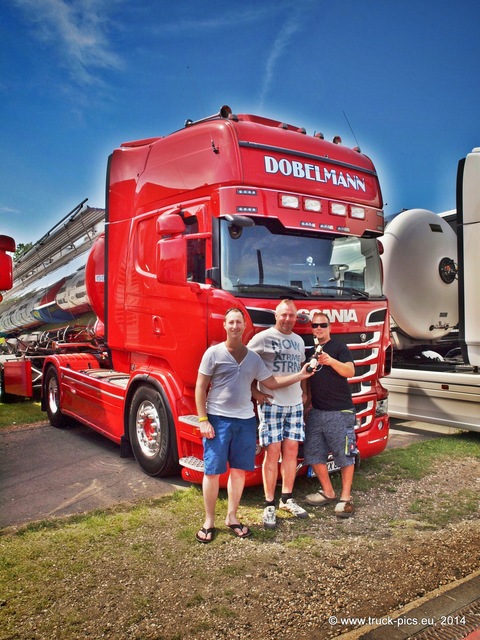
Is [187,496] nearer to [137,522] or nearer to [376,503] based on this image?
[137,522]

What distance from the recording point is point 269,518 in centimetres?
445

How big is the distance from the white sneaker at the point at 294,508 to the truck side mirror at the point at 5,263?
3064mm

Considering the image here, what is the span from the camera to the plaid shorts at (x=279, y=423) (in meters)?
4.72

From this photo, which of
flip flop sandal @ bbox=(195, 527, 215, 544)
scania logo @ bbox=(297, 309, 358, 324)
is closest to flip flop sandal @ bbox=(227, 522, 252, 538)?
flip flop sandal @ bbox=(195, 527, 215, 544)

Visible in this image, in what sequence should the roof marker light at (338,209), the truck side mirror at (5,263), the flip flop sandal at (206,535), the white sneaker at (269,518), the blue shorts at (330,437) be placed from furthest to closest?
the roof marker light at (338,209) < the blue shorts at (330,437) < the truck side mirror at (5,263) < the white sneaker at (269,518) < the flip flop sandal at (206,535)

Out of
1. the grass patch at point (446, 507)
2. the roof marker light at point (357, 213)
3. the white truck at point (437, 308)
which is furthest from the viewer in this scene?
the white truck at point (437, 308)

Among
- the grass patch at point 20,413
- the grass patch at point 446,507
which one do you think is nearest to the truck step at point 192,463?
the grass patch at point 446,507

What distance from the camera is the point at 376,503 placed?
16.6 ft

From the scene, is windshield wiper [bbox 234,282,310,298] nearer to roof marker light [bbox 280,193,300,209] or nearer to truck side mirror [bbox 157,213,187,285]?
truck side mirror [bbox 157,213,187,285]

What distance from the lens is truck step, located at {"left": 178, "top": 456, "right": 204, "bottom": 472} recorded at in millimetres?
4828

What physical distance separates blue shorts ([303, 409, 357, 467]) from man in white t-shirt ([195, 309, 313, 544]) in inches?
31.3

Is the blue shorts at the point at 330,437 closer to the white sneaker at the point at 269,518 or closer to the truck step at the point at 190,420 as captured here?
the white sneaker at the point at 269,518

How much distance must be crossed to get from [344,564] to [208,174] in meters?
3.48

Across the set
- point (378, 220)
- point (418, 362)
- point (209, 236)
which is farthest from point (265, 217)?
point (418, 362)
